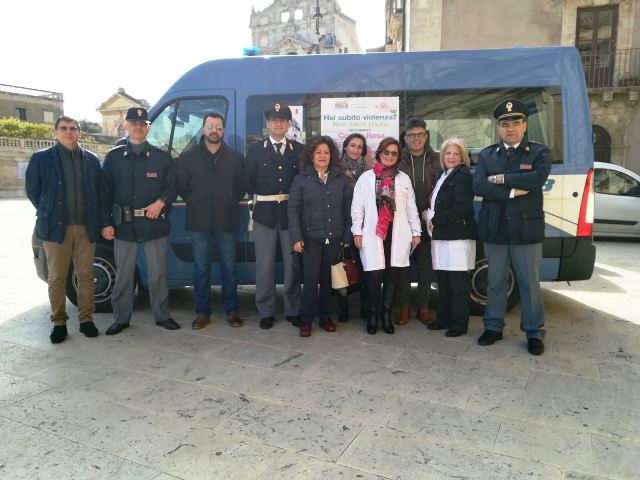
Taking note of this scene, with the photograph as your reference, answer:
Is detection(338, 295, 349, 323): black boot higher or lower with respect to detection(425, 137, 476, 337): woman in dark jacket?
lower

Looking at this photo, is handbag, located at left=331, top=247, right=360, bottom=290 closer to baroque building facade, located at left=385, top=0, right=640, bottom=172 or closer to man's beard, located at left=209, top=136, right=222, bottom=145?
man's beard, located at left=209, top=136, right=222, bottom=145

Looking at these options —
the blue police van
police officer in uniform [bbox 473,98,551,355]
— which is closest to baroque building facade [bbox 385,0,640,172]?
A: the blue police van

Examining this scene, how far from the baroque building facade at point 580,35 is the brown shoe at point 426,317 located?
12.6m

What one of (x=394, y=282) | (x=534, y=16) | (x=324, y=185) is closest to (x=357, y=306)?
(x=394, y=282)

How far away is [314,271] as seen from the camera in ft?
14.6

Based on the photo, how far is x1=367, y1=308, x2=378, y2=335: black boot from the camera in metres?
4.46

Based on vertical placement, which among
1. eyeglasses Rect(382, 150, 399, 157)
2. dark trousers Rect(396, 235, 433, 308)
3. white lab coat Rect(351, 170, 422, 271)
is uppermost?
eyeglasses Rect(382, 150, 399, 157)

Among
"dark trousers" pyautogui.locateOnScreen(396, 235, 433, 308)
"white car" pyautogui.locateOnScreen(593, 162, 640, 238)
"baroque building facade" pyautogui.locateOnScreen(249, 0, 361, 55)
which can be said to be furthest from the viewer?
"baroque building facade" pyautogui.locateOnScreen(249, 0, 361, 55)

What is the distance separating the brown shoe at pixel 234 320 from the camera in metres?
4.78

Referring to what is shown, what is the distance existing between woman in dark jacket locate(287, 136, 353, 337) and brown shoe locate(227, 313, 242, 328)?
68cm

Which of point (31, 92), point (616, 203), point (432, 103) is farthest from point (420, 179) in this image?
point (31, 92)

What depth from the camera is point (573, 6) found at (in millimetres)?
15477

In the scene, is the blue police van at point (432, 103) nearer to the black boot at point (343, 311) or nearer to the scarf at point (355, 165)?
the scarf at point (355, 165)

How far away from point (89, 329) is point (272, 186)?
2065 millimetres
